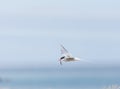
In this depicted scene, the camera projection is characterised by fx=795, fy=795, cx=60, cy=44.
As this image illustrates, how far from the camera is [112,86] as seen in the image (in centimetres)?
1209

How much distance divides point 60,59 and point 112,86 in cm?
135

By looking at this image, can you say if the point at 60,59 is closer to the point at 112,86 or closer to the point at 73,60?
the point at 73,60

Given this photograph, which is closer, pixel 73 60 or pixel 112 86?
pixel 73 60

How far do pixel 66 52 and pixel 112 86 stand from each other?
1.28 metres

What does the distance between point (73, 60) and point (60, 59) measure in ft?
0.61

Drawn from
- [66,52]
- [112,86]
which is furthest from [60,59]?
[112,86]

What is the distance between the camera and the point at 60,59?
1109 centimetres

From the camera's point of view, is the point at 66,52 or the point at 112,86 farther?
the point at 112,86

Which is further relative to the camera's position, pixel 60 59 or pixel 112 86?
pixel 112 86

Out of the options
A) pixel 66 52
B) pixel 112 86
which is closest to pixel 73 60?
pixel 66 52

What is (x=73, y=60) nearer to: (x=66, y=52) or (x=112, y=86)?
(x=66, y=52)

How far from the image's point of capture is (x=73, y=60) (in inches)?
435

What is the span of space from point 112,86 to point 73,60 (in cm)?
128
